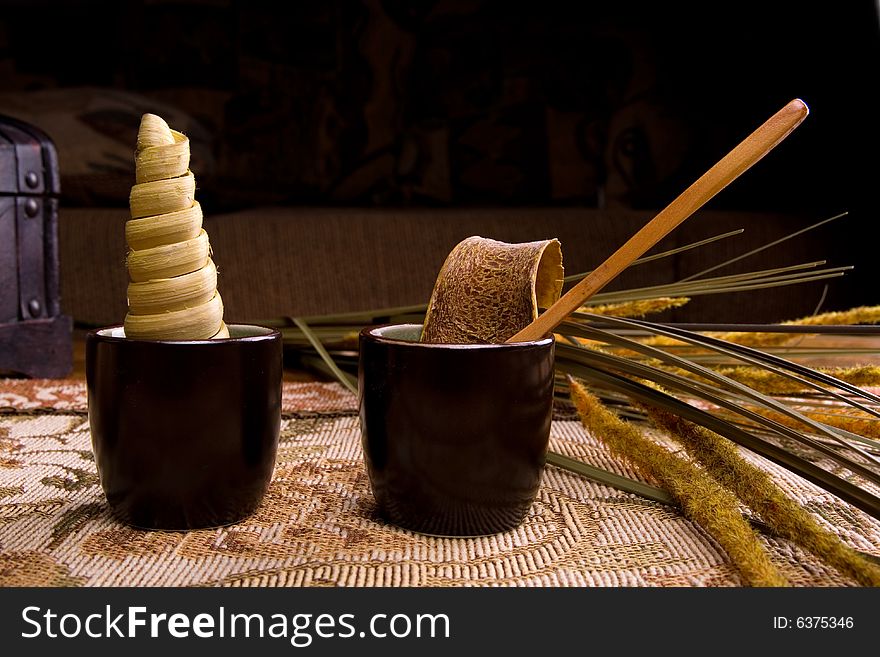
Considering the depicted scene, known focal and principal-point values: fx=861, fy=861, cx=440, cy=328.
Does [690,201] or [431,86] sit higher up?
[431,86]

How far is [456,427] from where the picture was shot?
0.44 m

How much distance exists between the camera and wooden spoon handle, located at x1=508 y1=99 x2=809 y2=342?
398mm

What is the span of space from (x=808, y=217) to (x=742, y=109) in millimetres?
296

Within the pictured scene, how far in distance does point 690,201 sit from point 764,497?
15cm

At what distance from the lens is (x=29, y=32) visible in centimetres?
187

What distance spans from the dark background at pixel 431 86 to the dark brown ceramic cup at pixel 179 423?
1327 mm

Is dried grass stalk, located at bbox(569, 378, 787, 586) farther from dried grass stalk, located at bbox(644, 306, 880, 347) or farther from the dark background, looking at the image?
the dark background

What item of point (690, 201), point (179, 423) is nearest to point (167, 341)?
point (179, 423)

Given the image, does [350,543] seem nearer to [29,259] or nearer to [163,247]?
[163,247]

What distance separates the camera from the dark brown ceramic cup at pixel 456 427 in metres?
0.43

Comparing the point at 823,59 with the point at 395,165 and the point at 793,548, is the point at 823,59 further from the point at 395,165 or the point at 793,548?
the point at 793,548

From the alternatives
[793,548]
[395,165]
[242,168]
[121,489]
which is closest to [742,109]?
[395,165]

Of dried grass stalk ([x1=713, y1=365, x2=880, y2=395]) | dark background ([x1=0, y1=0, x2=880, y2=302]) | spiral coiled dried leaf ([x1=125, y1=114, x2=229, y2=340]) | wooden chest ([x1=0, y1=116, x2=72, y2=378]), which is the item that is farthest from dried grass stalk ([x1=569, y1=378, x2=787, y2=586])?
dark background ([x1=0, y1=0, x2=880, y2=302])

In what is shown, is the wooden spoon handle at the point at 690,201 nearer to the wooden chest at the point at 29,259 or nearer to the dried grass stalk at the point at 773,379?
the dried grass stalk at the point at 773,379
